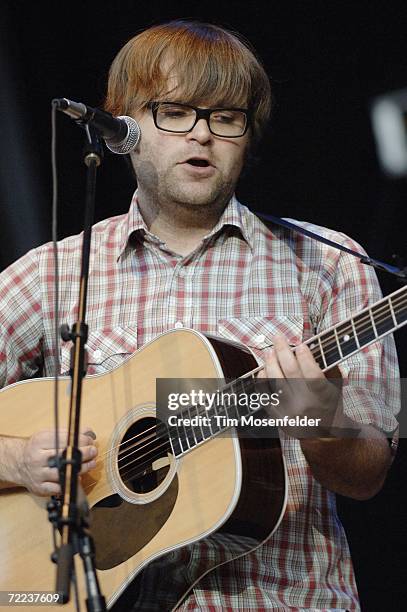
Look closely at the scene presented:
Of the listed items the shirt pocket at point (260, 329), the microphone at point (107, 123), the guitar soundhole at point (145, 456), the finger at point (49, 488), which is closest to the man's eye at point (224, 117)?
the microphone at point (107, 123)

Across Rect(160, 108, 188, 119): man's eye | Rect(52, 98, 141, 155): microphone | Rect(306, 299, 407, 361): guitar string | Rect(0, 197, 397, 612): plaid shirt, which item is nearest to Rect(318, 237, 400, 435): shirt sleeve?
Rect(0, 197, 397, 612): plaid shirt

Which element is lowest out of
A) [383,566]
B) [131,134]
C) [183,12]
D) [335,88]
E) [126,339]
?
[383,566]

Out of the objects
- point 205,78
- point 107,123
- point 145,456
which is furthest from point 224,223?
point 145,456

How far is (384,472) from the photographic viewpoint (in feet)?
7.61

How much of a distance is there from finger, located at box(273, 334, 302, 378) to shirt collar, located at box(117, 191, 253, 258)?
0.65 m

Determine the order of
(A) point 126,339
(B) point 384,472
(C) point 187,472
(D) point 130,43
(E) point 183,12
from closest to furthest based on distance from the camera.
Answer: (C) point 187,472
(B) point 384,472
(A) point 126,339
(D) point 130,43
(E) point 183,12

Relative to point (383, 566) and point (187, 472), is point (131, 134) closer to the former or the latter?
point (187, 472)

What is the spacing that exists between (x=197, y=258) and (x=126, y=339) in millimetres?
345

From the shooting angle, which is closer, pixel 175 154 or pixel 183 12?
pixel 175 154

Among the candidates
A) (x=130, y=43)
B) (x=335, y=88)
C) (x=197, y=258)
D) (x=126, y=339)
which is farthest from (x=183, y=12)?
(x=126, y=339)

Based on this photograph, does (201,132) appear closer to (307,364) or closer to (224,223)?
(224,223)

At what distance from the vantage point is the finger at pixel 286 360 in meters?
2.05

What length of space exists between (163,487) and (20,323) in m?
0.83

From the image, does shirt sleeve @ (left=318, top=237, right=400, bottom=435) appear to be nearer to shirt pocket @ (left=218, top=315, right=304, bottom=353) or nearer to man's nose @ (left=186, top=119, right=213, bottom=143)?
shirt pocket @ (left=218, top=315, right=304, bottom=353)
